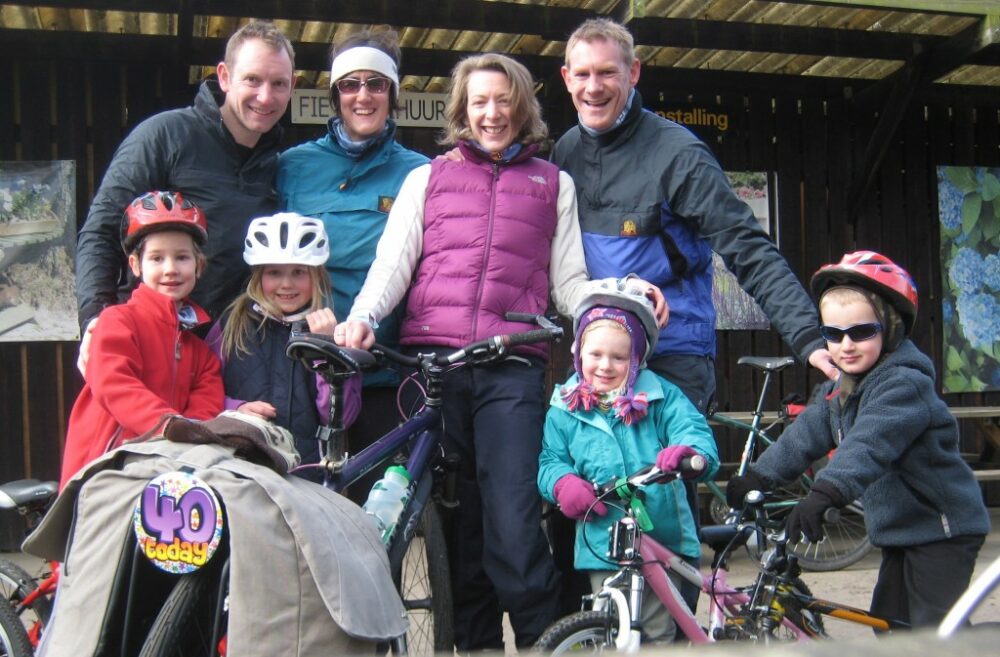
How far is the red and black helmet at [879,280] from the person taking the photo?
340 centimetres

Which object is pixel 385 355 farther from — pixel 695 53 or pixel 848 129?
pixel 848 129

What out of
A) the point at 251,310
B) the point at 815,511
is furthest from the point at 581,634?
the point at 251,310

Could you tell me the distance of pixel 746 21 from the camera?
23.9ft

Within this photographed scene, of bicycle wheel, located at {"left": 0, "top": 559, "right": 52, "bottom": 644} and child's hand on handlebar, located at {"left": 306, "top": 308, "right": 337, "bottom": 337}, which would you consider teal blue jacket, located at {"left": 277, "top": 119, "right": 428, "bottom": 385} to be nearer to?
child's hand on handlebar, located at {"left": 306, "top": 308, "right": 337, "bottom": 337}

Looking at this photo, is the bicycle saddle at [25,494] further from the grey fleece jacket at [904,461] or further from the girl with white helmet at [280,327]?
the grey fleece jacket at [904,461]

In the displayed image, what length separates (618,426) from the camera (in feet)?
11.4

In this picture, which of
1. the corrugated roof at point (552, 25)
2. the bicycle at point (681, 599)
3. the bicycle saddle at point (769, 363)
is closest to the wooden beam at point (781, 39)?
the corrugated roof at point (552, 25)

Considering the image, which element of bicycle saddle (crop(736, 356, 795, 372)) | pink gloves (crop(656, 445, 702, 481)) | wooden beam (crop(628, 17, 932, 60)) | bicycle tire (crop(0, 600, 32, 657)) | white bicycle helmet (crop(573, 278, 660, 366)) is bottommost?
bicycle tire (crop(0, 600, 32, 657))

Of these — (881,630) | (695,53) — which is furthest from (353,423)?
(695,53)

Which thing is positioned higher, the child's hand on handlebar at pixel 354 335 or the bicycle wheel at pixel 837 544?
the child's hand on handlebar at pixel 354 335

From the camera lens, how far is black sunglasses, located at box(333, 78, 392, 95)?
3803 millimetres

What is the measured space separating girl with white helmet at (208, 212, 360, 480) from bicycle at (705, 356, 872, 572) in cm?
398

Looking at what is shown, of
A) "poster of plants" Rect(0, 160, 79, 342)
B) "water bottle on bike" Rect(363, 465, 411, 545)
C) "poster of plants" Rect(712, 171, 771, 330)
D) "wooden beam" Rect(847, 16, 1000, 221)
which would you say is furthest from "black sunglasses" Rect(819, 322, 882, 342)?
"poster of plants" Rect(0, 160, 79, 342)

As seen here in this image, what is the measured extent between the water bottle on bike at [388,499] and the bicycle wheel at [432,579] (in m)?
0.27
